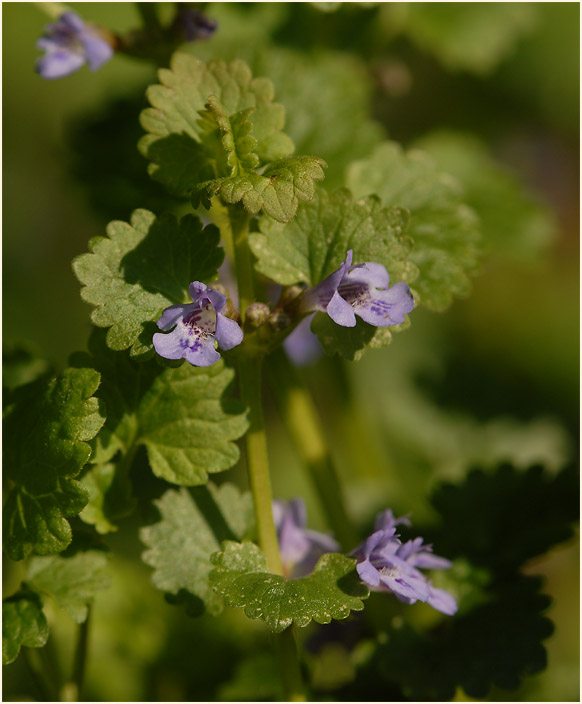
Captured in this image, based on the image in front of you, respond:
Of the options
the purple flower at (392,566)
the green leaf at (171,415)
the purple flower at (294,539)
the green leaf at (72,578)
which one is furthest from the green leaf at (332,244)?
the green leaf at (72,578)

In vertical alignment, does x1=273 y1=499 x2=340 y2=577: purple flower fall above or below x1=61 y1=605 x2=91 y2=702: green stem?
above

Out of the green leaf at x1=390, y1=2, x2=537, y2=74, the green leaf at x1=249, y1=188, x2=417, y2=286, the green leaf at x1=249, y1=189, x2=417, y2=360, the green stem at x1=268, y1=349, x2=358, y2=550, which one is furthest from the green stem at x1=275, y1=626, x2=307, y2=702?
the green leaf at x1=390, y1=2, x2=537, y2=74

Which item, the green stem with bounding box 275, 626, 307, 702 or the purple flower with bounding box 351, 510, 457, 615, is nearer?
the purple flower with bounding box 351, 510, 457, 615

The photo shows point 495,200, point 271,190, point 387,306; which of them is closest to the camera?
point 271,190

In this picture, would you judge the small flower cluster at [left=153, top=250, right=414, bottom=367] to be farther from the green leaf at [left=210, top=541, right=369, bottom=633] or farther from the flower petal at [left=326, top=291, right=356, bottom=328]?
the green leaf at [left=210, top=541, right=369, bottom=633]

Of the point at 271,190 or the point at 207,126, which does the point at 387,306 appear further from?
the point at 207,126

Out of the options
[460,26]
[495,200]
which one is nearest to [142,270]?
[495,200]
